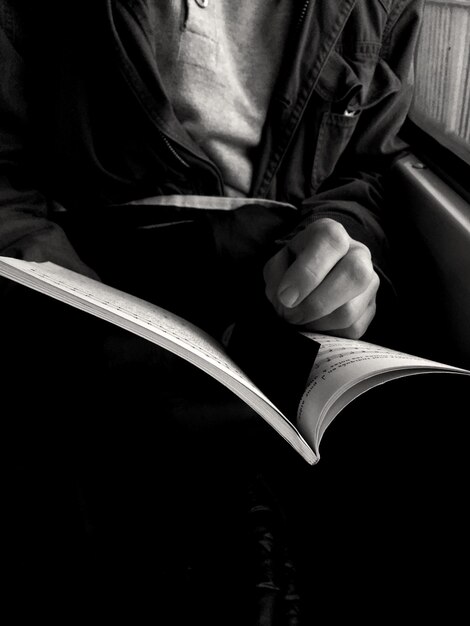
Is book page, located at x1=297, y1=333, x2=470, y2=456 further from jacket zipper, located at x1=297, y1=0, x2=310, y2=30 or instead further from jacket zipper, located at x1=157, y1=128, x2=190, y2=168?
jacket zipper, located at x1=297, y1=0, x2=310, y2=30

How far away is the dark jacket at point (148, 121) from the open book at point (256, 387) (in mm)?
297

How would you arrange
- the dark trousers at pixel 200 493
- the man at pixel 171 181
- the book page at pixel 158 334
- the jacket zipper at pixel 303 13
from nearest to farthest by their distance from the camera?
the book page at pixel 158 334, the dark trousers at pixel 200 493, the man at pixel 171 181, the jacket zipper at pixel 303 13

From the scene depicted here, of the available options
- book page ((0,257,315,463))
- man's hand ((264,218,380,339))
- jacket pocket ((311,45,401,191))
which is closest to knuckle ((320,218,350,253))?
man's hand ((264,218,380,339))

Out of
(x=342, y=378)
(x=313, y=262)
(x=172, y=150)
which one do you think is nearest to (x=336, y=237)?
(x=313, y=262)

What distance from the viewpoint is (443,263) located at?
2.65ft

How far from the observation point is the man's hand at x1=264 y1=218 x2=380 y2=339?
2.07 ft

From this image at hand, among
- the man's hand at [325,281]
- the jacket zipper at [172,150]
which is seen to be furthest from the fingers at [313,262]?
the jacket zipper at [172,150]

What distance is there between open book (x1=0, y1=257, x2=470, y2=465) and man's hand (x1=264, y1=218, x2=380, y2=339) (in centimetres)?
7

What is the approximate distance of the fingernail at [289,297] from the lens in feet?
2.06

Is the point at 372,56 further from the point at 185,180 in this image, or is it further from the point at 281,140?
the point at 185,180

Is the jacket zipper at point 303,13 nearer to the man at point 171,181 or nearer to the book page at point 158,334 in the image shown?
the man at point 171,181

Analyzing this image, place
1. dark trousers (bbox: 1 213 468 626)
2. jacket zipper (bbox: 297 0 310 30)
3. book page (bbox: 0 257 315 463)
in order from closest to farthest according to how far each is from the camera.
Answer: book page (bbox: 0 257 315 463) → dark trousers (bbox: 1 213 468 626) → jacket zipper (bbox: 297 0 310 30)

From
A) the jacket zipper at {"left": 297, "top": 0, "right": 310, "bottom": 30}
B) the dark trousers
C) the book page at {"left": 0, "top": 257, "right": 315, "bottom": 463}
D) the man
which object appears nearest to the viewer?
the book page at {"left": 0, "top": 257, "right": 315, "bottom": 463}

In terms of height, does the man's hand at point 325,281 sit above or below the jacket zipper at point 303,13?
below
